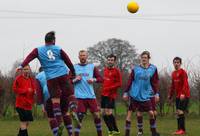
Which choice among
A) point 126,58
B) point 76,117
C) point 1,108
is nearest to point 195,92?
point 1,108

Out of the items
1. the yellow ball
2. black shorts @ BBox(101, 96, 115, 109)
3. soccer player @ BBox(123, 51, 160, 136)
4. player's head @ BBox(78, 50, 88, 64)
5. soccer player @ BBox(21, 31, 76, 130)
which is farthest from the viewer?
the yellow ball

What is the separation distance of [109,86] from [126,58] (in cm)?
5912

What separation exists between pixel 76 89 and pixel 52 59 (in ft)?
7.72

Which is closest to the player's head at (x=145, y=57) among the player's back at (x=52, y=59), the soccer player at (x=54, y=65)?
the soccer player at (x=54, y=65)

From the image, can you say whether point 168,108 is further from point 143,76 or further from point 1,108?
point 143,76

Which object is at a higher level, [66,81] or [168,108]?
[66,81]

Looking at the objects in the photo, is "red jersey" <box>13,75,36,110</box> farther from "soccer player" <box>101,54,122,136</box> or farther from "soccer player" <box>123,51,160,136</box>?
"soccer player" <box>101,54,122,136</box>

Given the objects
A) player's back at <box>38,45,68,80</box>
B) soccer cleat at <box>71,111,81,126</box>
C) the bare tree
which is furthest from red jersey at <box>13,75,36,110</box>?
the bare tree

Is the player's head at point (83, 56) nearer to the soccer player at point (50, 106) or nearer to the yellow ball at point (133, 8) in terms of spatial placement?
the soccer player at point (50, 106)

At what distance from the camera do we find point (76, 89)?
44.5 ft

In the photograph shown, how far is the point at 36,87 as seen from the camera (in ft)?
44.3

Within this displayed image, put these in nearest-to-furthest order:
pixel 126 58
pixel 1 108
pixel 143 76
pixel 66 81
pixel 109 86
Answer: pixel 66 81 → pixel 143 76 → pixel 109 86 → pixel 1 108 → pixel 126 58

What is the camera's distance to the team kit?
37.4 ft

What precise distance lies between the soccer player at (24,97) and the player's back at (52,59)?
2.73m
